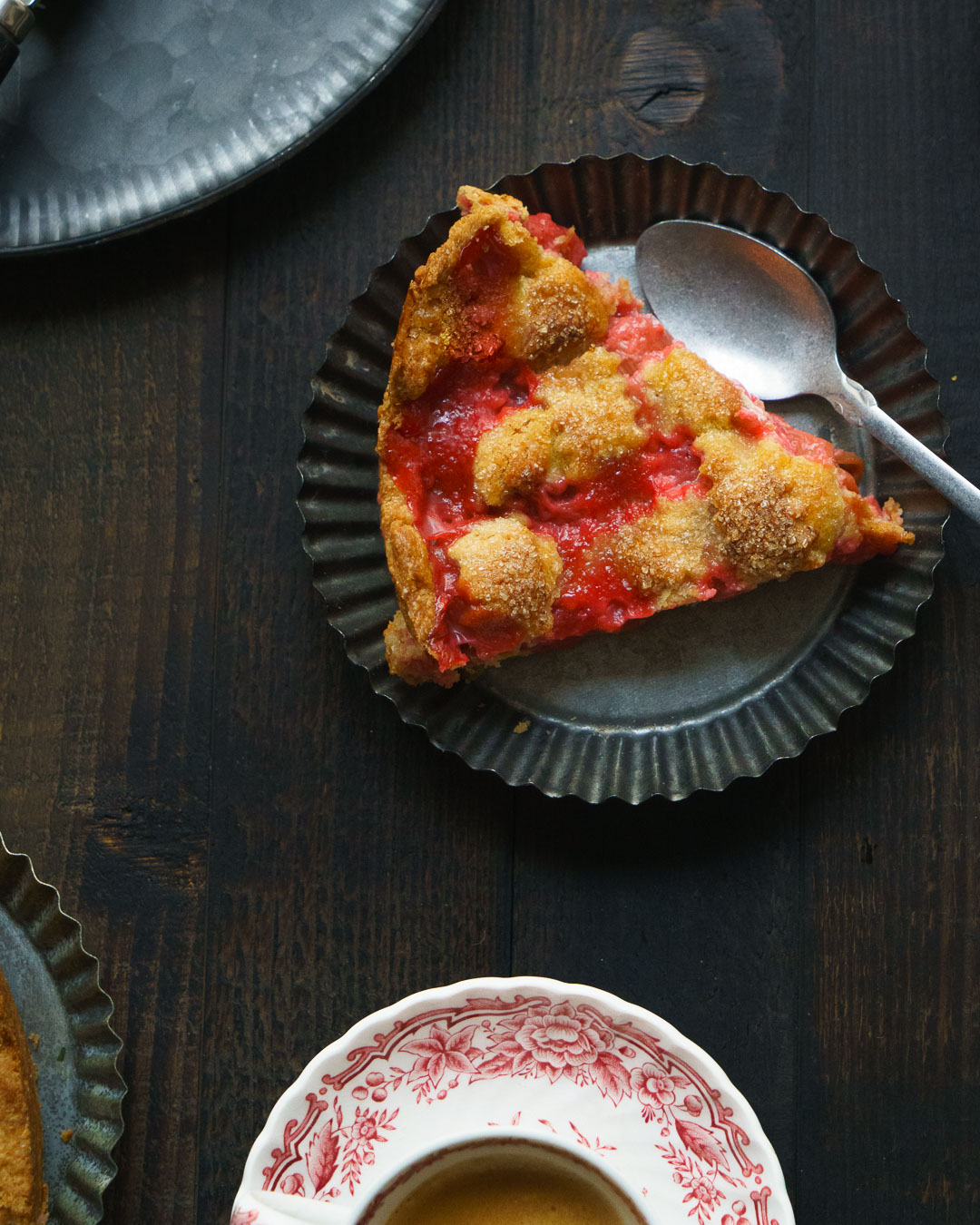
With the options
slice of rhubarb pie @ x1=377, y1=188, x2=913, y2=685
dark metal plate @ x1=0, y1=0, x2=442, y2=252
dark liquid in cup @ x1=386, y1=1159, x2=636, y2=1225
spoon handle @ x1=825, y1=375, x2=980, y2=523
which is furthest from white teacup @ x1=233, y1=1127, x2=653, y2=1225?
dark metal plate @ x1=0, y1=0, x2=442, y2=252

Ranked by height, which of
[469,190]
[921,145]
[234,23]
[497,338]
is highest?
[234,23]

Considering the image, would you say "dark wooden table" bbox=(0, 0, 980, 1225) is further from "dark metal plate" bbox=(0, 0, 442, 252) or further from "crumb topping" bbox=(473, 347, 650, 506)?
"crumb topping" bbox=(473, 347, 650, 506)

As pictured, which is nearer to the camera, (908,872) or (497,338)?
(497,338)

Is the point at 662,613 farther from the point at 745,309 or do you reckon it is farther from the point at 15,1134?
the point at 15,1134

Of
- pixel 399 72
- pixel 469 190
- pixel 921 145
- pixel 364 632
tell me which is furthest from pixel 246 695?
pixel 921 145

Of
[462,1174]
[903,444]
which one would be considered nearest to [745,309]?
[903,444]

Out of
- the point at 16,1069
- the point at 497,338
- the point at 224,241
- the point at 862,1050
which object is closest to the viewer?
the point at 16,1069

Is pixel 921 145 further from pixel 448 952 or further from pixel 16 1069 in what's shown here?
pixel 16 1069
